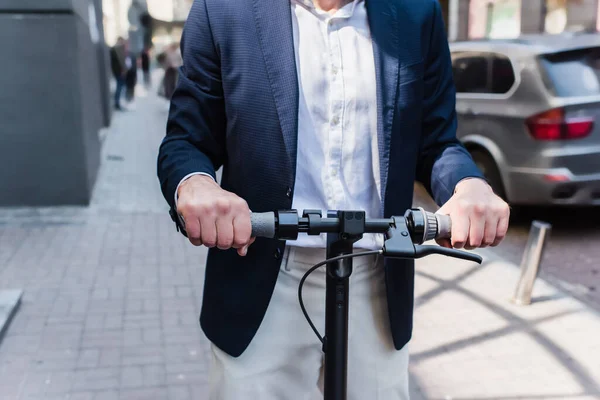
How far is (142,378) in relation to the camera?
3.83 m

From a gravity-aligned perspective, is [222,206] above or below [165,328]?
above

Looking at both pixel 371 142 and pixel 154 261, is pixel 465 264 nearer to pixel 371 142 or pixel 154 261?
pixel 154 261

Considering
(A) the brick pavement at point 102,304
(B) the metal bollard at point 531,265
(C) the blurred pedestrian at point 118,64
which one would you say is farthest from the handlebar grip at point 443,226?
(C) the blurred pedestrian at point 118,64

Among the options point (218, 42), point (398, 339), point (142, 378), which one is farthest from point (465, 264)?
point (218, 42)

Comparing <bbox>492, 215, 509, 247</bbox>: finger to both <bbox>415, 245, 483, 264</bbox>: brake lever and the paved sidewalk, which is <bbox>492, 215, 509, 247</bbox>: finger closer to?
<bbox>415, 245, 483, 264</bbox>: brake lever

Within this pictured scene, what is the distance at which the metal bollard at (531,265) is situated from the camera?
4.92 meters

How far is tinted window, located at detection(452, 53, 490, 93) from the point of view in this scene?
24.7 feet

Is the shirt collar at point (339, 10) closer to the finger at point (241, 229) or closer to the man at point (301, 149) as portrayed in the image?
the man at point (301, 149)

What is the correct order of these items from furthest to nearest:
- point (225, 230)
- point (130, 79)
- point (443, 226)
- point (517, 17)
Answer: point (130, 79)
point (517, 17)
point (443, 226)
point (225, 230)

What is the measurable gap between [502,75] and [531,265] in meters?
2.89

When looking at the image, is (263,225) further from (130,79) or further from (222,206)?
(130,79)

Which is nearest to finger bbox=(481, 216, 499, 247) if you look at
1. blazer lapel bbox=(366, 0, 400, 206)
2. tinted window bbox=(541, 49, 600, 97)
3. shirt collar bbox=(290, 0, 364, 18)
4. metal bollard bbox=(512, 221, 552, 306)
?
blazer lapel bbox=(366, 0, 400, 206)

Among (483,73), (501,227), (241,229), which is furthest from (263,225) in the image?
(483,73)

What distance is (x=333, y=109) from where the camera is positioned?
5.67 feet
